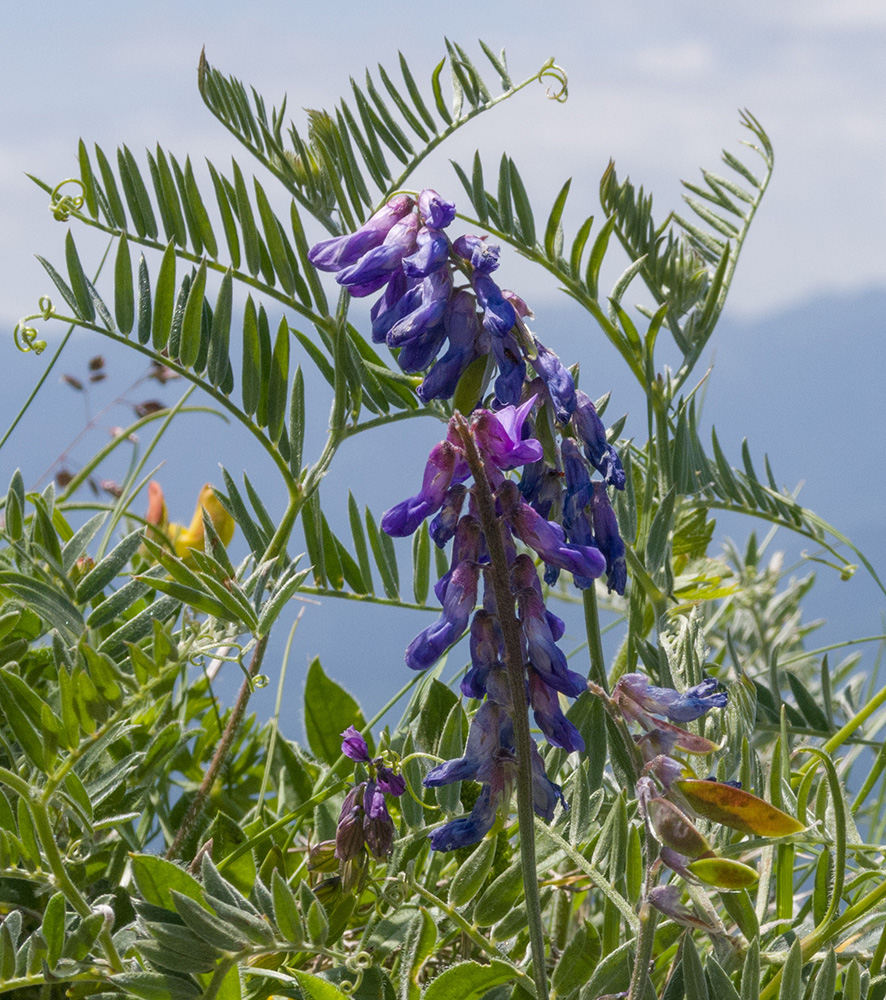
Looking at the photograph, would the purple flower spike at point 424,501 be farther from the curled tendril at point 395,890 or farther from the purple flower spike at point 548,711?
the curled tendril at point 395,890

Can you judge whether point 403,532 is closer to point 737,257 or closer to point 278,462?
point 278,462

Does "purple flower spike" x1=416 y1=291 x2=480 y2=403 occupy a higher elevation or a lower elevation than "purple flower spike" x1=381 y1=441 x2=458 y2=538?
higher

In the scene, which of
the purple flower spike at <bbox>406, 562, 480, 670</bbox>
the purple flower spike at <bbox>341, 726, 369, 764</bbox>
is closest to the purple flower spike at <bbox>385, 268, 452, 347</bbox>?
the purple flower spike at <bbox>406, 562, 480, 670</bbox>

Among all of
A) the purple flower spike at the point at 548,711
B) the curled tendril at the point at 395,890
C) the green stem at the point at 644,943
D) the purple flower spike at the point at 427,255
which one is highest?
the purple flower spike at the point at 427,255

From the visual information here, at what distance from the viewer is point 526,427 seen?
54cm

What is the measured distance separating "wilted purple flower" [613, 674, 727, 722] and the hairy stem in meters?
0.30

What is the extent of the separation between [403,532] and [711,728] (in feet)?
1.04

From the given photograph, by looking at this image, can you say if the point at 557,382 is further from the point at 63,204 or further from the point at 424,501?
the point at 63,204

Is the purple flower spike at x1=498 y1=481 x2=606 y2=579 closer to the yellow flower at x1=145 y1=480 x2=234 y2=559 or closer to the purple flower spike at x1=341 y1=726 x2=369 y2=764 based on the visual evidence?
the purple flower spike at x1=341 y1=726 x2=369 y2=764

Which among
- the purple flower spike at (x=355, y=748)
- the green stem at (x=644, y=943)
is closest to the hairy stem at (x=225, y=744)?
the purple flower spike at (x=355, y=748)

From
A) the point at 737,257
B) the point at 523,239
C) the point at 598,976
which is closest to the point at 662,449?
the point at 523,239

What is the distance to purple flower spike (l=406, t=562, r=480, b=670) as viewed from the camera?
1.55 feet

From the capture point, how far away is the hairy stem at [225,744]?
0.76 m

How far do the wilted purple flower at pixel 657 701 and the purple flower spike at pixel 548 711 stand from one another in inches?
1.1
